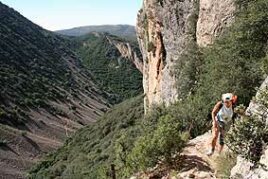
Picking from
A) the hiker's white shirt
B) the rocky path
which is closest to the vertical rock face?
the rocky path

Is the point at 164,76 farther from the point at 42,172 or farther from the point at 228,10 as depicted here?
the point at 42,172

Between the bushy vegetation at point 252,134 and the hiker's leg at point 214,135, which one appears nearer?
the bushy vegetation at point 252,134

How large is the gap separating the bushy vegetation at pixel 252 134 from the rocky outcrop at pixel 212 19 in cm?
1661

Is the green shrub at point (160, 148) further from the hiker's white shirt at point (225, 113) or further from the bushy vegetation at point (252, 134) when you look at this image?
the bushy vegetation at point (252, 134)

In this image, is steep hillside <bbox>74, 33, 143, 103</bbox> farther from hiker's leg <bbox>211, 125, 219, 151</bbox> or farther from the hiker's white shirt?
the hiker's white shirt

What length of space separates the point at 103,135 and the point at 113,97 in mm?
64902

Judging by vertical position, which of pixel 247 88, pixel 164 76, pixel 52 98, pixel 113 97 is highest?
pixel 247 88

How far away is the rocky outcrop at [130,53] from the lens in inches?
6058

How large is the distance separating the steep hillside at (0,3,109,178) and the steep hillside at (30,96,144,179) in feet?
8.90

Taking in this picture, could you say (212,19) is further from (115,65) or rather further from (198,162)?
(115,65)

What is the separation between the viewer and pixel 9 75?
3760 inches

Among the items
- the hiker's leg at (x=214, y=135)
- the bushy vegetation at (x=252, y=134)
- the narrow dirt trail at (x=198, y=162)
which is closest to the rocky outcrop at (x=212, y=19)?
the narrow dirt trail at (x=198, y=162)

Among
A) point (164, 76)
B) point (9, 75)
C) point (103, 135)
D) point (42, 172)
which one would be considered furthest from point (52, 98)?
point (164, 76)

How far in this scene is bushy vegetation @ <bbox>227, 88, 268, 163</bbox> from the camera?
419 inches
